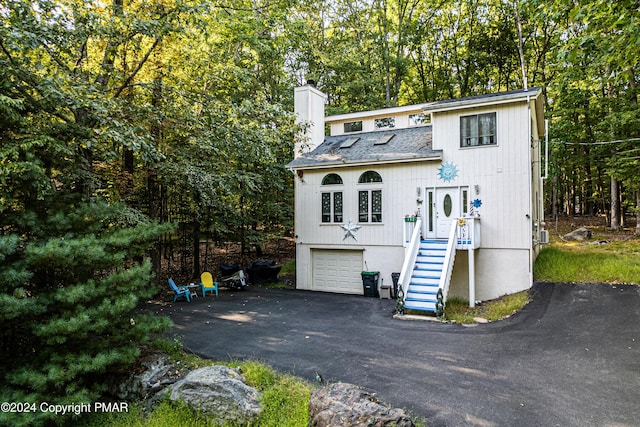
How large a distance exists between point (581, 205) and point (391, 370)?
32.3 m

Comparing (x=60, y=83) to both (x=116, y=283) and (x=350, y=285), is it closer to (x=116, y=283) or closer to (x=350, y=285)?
(x=116, y=283)

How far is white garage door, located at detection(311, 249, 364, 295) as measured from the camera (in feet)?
41.0

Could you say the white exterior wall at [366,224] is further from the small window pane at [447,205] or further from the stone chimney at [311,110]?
the stone chimney at [311,110]

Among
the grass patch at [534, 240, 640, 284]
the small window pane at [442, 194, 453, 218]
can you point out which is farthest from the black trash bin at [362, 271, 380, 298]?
the grass patch at [534, 240, 640, 284]

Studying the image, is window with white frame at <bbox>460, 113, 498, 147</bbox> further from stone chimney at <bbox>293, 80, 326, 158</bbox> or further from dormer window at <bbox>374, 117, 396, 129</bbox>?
stone chimney at <bbox>293, 80, 326, 158</bbox>

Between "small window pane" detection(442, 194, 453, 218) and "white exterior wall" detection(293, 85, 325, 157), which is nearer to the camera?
"small window pane" detection(442, 194, 453, 218)

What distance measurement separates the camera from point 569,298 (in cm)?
885

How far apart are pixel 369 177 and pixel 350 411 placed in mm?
9125

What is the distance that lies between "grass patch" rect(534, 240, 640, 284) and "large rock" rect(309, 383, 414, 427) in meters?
8.38

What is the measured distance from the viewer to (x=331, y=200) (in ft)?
42.3

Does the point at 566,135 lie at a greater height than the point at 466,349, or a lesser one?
greater

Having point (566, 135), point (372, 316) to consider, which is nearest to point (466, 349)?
point (372, 316)

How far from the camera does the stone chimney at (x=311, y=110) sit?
13992 mm

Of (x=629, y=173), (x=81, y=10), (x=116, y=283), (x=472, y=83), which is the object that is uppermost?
(x=472, y=83)
